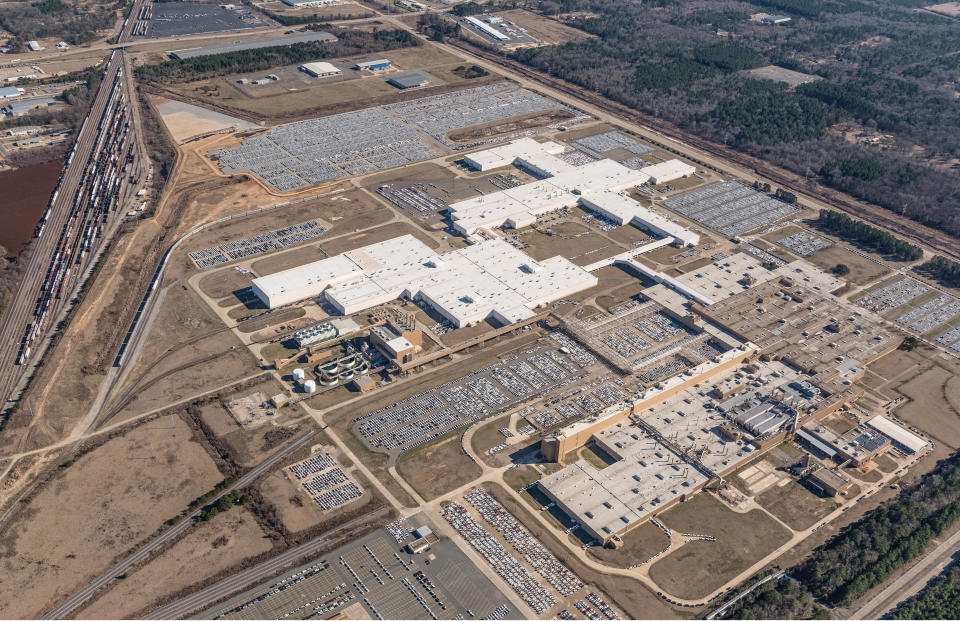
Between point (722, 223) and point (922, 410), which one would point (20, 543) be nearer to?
point (922, 410)

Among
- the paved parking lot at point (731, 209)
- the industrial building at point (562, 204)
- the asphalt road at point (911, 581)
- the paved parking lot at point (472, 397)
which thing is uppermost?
the industrial building at point (562, 204)

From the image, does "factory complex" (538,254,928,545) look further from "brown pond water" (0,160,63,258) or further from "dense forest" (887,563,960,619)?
"brown pond water" (0,160,63,258)

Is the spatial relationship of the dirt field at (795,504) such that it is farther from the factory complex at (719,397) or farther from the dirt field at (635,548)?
the dirt field at (635,548)

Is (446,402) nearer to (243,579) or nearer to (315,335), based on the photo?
(315,335)

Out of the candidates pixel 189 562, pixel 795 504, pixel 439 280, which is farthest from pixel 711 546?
pixel 439 280

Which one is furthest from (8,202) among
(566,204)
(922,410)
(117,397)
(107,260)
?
(922,410)

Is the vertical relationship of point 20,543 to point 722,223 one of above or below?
below

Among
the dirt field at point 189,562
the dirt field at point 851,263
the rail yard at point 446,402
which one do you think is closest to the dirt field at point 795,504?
the rail yard at point 446,402
